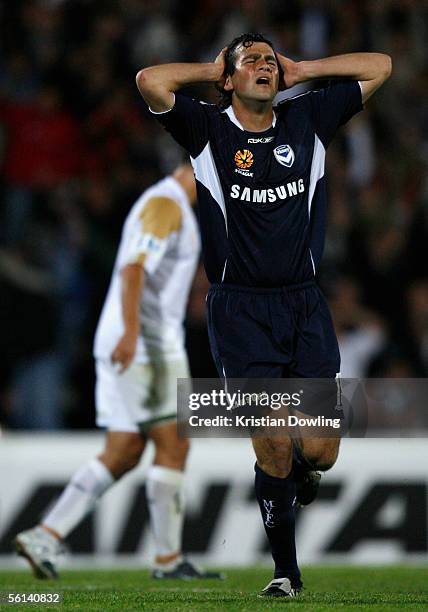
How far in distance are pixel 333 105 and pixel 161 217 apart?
67.2 inches

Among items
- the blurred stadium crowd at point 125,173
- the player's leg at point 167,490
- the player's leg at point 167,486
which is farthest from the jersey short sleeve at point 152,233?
the blurred stadium crowd at point 125,173

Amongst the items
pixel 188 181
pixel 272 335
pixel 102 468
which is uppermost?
pixel 188 181

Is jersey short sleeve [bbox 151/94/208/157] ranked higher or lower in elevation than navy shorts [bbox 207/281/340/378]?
higher

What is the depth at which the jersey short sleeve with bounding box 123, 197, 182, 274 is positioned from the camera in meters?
8.00

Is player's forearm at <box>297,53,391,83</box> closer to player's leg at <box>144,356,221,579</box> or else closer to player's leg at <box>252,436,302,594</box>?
player's leg at <box>252,436,302,594</box>

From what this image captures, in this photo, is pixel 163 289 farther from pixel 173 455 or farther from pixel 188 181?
pixel 173 455

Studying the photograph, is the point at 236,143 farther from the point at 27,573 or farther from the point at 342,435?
Result: the point at 27,573

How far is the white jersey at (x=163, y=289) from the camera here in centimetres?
819

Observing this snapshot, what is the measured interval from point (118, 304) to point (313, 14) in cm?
610

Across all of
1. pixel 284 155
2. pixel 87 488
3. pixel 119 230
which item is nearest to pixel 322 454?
pixel 284 155

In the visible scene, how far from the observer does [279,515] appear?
6.28m

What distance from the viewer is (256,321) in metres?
6.40

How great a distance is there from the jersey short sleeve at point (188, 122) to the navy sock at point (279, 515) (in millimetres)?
1519
